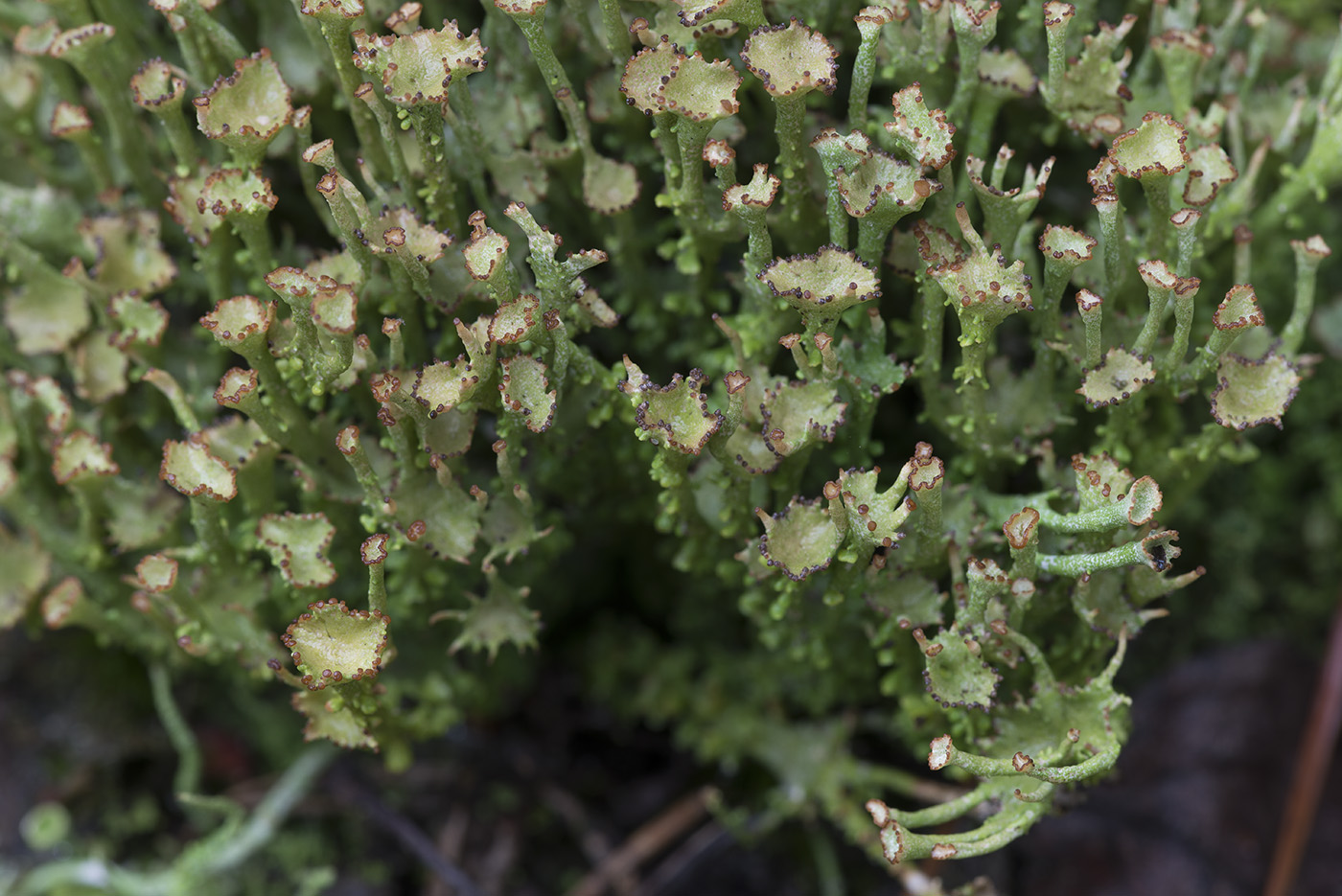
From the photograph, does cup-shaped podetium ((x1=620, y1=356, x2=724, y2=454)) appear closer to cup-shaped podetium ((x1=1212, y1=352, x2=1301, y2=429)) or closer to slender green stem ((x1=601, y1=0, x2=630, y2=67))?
slender green stem ((x1=601, y1=0, x2=630, y2=67))

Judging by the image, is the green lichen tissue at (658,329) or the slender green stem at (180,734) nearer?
the green lichen tissue at (658,329)

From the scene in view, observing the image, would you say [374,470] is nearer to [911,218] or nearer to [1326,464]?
[911,218]

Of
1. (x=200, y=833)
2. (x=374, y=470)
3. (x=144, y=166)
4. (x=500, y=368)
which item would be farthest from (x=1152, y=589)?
(x=200, y=833)

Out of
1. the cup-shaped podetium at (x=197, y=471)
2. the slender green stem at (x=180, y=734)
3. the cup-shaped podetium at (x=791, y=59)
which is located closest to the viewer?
the cup-shaped podetium at (x=791, y=59)

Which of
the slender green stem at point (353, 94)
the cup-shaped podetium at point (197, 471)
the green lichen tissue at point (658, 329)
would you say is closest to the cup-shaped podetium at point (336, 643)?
the green lichen tissue at point (658, 329)

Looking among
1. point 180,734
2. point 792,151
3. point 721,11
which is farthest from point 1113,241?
point 180,734

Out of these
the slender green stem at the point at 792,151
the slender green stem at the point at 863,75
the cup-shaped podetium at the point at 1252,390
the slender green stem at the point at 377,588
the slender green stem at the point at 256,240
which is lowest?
the slender green stem at the point at 377,588

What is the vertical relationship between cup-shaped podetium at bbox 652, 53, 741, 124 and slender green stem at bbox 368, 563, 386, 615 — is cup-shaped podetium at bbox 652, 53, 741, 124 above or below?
above

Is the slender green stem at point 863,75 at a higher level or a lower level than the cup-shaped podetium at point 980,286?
higher

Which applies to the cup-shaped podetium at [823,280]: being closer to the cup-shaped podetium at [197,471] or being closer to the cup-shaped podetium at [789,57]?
the cup-shaped podetium at [789,57]

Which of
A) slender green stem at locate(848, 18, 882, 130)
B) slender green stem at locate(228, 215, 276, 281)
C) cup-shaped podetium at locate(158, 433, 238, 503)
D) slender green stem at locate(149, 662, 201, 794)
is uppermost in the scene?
slender green stem at locate(848, 18, 882, 130)

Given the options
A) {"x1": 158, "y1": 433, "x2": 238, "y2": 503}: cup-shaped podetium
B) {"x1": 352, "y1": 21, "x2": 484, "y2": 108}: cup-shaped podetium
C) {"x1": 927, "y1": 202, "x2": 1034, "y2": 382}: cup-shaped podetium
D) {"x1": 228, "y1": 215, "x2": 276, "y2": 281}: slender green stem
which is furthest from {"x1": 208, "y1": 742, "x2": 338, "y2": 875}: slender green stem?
{"x1": 927, "y1": 202, "x2": 1034, "y2": 382}: cup-shaped podetium
